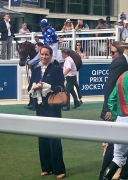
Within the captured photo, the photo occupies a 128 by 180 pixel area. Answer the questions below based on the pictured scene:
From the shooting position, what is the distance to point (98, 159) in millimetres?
2193

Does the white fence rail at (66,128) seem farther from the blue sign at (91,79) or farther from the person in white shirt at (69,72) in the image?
the blue sign at (91,79)

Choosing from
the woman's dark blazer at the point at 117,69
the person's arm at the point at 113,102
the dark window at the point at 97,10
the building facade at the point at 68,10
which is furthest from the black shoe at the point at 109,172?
the dark window at the point at 97,10

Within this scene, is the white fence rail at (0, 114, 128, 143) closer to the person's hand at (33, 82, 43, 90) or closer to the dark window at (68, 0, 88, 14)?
the person's hand at (33, 82, 43, 90)

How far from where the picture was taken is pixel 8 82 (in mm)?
16406

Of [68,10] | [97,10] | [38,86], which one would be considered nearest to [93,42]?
[38,86]

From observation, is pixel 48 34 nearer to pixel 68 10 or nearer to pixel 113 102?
pixel 113 102

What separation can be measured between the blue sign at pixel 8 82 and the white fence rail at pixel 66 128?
1415 centimetres

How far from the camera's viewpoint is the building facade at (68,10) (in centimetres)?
3928

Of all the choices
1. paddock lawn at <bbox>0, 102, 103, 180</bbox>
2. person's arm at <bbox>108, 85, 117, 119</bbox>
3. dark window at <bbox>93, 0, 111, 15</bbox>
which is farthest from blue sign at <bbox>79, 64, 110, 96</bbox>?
dark window at <bbox>93, 0, 111, 15</bbox>

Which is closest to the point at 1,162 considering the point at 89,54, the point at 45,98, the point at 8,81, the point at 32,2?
the point at 45,98

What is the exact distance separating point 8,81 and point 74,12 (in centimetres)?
2717

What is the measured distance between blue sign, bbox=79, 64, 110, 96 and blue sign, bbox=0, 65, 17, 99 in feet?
7.15

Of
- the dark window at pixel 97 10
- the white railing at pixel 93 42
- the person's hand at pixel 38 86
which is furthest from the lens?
the dark window at pixel 97 10

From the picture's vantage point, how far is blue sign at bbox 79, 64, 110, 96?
17.4 meters
